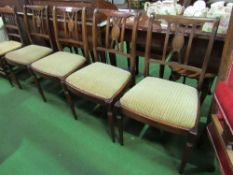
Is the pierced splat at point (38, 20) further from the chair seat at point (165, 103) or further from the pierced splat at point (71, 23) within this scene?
the chair seat at point (165, 103)

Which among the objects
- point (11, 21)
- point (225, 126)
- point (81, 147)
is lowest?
point (81, 147)

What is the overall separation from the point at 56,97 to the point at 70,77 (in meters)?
0.64

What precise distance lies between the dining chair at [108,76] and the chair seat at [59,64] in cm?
15

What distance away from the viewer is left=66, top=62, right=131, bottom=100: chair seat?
136cm

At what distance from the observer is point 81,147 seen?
59.7 inches

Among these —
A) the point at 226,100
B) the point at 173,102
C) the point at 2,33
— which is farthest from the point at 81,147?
the point at 2,33

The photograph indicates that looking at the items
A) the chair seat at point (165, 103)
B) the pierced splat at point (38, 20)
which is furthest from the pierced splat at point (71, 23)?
the chair seat at point (165, 103)

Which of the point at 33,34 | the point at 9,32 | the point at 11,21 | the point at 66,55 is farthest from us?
the point at 9,32

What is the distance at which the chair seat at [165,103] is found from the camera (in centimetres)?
107

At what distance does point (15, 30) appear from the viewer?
2.42 metres

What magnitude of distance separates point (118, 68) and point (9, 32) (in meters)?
1.66

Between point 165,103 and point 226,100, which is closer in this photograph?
point 226,100

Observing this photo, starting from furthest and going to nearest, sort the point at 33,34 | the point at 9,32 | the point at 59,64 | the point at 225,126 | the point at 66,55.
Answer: the point at 9,32, the point at 33,34, the point at 66,55, the point at 59,64, the point at 225,126

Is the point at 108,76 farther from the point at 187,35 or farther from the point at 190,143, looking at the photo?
the point at 190,143
